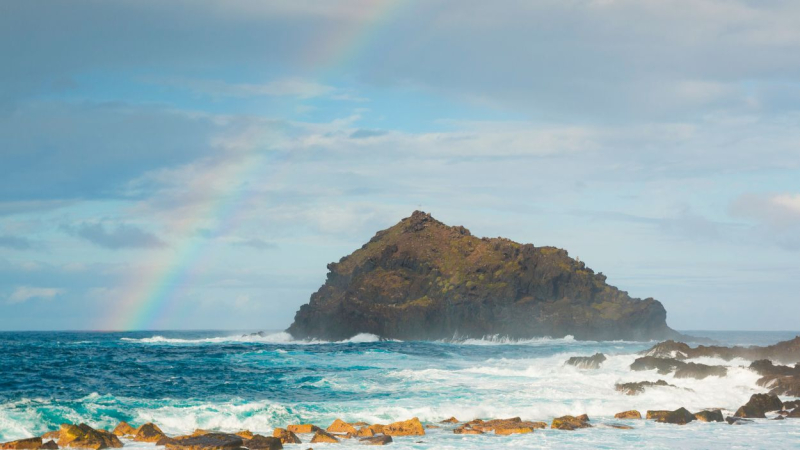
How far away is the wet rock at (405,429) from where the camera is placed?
A: 24.7m

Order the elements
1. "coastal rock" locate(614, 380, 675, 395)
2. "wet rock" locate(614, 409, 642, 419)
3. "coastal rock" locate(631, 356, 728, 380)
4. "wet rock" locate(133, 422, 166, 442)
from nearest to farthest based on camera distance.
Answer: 1. "wet rock" locate(133, 422, 166, 442)
2. "wet rock" locate(614, 409, 642, 419)
3. "coastal rock" locate(614, 380, 675, 395)
4. "coastal rock" locate(631, 356, 728, 380)

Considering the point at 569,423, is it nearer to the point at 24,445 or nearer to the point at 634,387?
the point at 634,387

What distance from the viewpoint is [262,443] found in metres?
21.2

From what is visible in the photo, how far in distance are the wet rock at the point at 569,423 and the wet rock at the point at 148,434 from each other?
45.8 ft

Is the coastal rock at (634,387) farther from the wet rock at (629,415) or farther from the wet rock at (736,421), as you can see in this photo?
the wet rock at (736,421)

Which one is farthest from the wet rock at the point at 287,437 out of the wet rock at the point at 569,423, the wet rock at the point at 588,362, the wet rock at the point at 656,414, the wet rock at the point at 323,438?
the wet rock at the point at 588,362

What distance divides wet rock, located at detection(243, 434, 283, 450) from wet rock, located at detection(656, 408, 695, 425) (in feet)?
49.3

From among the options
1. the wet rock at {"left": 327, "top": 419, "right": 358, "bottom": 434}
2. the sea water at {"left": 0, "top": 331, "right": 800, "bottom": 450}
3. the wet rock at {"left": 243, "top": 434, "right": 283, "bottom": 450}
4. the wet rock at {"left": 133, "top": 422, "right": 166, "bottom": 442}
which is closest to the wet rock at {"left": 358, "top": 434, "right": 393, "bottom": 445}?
the sea water at {"left": 0, "top": 331, "right": 800, "bottom": 450}

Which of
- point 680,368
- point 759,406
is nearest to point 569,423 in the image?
point 759,406

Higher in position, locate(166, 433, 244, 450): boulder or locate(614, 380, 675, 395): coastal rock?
locate(614, 380, 675, 395): coastal rock

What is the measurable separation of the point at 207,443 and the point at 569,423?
43.2 ft

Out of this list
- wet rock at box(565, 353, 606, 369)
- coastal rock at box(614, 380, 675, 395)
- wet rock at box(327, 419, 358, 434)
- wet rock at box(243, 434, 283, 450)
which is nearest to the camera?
wet rock at box(243, 434, 283, 450)

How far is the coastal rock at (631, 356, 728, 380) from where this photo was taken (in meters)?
39.9

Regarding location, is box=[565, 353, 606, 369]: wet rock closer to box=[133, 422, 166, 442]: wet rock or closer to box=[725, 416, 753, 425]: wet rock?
box=[725, 416, 753, 425]: wet rock
